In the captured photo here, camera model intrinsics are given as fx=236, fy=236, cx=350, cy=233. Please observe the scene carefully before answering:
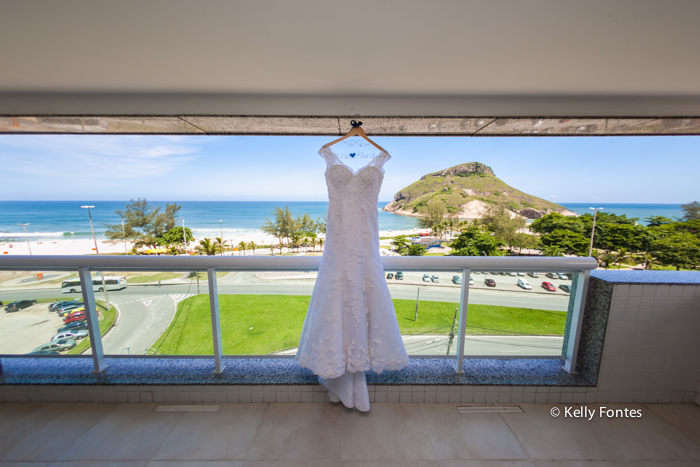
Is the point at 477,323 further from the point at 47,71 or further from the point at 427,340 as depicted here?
the point at 47,71

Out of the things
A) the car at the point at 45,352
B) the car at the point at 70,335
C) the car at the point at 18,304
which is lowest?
the car at the point at 45,352

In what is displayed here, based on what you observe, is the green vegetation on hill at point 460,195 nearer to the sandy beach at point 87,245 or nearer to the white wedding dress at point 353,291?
the sandy beach at point 87,245

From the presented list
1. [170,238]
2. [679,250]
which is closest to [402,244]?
[679,250]

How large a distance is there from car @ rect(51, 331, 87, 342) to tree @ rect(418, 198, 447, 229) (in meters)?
7.76

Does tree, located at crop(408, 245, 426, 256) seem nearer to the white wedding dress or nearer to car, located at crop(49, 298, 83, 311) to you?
the white wedding dress

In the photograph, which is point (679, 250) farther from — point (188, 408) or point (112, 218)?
point (112, 218)

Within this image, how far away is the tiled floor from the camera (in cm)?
122

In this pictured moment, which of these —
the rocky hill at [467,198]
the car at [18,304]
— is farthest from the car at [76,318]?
the rocky hill at [467,198]

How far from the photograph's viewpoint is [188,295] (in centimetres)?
165

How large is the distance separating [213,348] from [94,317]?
0.85 meters

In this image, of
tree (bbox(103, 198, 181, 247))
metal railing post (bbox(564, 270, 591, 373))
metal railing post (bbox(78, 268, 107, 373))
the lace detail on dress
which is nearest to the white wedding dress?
the lace detail on dress

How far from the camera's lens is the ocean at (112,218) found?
16969 millimetres

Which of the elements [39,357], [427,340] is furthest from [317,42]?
[39,357]

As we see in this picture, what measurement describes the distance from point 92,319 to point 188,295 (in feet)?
2.27
